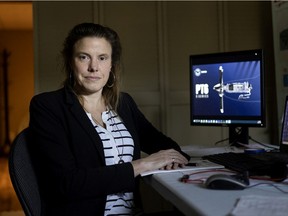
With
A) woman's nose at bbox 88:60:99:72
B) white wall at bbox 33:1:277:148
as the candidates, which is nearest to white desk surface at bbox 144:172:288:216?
woman's nose at bbox 88:60:99:72

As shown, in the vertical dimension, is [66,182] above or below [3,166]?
→ above

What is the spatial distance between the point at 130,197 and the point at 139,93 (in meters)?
1.69

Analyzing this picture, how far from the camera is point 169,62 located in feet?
10.2

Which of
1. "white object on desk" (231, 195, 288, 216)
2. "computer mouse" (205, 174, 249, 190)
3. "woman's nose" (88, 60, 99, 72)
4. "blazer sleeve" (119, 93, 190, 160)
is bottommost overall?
"white object on desk" (231, 195, 288, 216)

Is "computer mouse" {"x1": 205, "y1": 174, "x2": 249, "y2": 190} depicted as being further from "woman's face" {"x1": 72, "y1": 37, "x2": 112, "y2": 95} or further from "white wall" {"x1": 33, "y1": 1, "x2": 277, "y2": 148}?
"white wall" {"x1": 33, "y1": 1, "x2": 277, "y2": 148}

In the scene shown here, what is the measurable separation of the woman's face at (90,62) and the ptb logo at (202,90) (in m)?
0.72

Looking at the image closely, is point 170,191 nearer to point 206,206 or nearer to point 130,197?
point 206,206

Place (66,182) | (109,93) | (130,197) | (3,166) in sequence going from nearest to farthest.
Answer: (66,182) < (130,197) < (109,93) < (3,166)

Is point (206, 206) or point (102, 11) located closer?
point (206, 206)

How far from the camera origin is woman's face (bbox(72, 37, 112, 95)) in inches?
57.6

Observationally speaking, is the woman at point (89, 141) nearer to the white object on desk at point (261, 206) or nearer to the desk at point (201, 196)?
the desk at point (201, 196)

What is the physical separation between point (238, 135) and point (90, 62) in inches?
39.2

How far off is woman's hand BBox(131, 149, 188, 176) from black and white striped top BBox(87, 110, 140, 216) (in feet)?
0.44

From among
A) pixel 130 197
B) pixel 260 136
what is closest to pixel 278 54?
pixel 260 136
